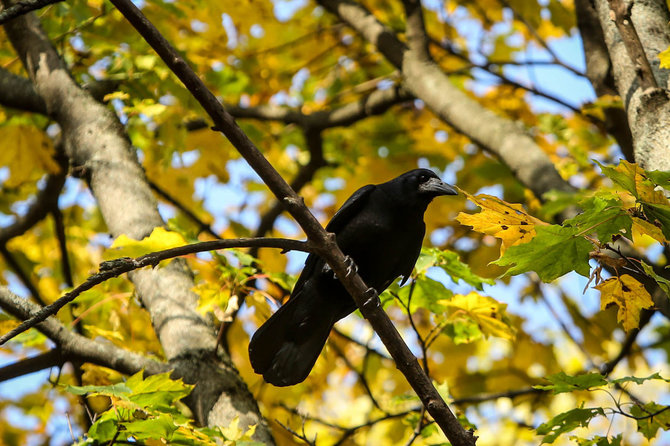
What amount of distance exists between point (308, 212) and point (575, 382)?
1080mm

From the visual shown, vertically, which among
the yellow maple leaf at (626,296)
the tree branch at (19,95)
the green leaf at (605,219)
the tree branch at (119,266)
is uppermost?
the tree branch at (19,95)

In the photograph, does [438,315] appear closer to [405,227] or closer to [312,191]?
[405,227]

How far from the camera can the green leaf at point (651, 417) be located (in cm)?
248

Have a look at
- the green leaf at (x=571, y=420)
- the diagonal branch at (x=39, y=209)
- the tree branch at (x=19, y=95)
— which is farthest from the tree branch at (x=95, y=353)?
the diagonal branch at (x=39, y=209)

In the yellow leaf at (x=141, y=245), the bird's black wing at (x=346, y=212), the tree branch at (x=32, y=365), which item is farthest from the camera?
the bird's black wing at (x=346, y=212)

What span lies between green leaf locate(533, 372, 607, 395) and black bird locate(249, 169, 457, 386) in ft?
3.43

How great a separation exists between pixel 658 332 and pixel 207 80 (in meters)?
3.74

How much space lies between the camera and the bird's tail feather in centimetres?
314

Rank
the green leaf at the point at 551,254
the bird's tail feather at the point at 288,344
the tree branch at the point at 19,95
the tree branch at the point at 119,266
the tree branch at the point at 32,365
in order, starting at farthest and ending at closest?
1. the tree branch at the point at 19,95
2. the bird's tail feather at the point at 288,344
3. the tree branch at the point at 32,365
4. the green leaf at the point at 551,254
5. the tree branch at the point at 119,266

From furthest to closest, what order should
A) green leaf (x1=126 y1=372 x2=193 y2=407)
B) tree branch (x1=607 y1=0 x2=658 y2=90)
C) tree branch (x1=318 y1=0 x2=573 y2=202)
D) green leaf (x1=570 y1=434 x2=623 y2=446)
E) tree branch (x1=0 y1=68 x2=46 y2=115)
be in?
tree branch (x1=0 y1=68 x2=46 y2=115)
tree branch (x1=318 y1=0 x2=573 y2=202)
tree branch (x1=607 y1=0 x2=658 y2=90)
green leaf (x1=570 y1=434 x2=623 y2=446)
green leaf (x1=126 y1=372 x2=193 y2=407)

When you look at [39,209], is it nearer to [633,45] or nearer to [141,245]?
[141,245]

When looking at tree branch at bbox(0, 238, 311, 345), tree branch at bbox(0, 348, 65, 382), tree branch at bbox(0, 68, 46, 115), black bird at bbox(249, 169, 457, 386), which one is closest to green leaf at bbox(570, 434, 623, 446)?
black bird at bbox(249, 169, 457, 386)

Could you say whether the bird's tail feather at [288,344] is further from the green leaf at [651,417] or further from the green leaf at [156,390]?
the green leaf at [651,417]

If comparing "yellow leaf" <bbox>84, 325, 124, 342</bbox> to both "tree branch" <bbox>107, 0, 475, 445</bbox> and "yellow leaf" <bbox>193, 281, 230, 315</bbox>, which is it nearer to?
"yellow leaf" <bbox>193, 281, 230, 315</bbox>
